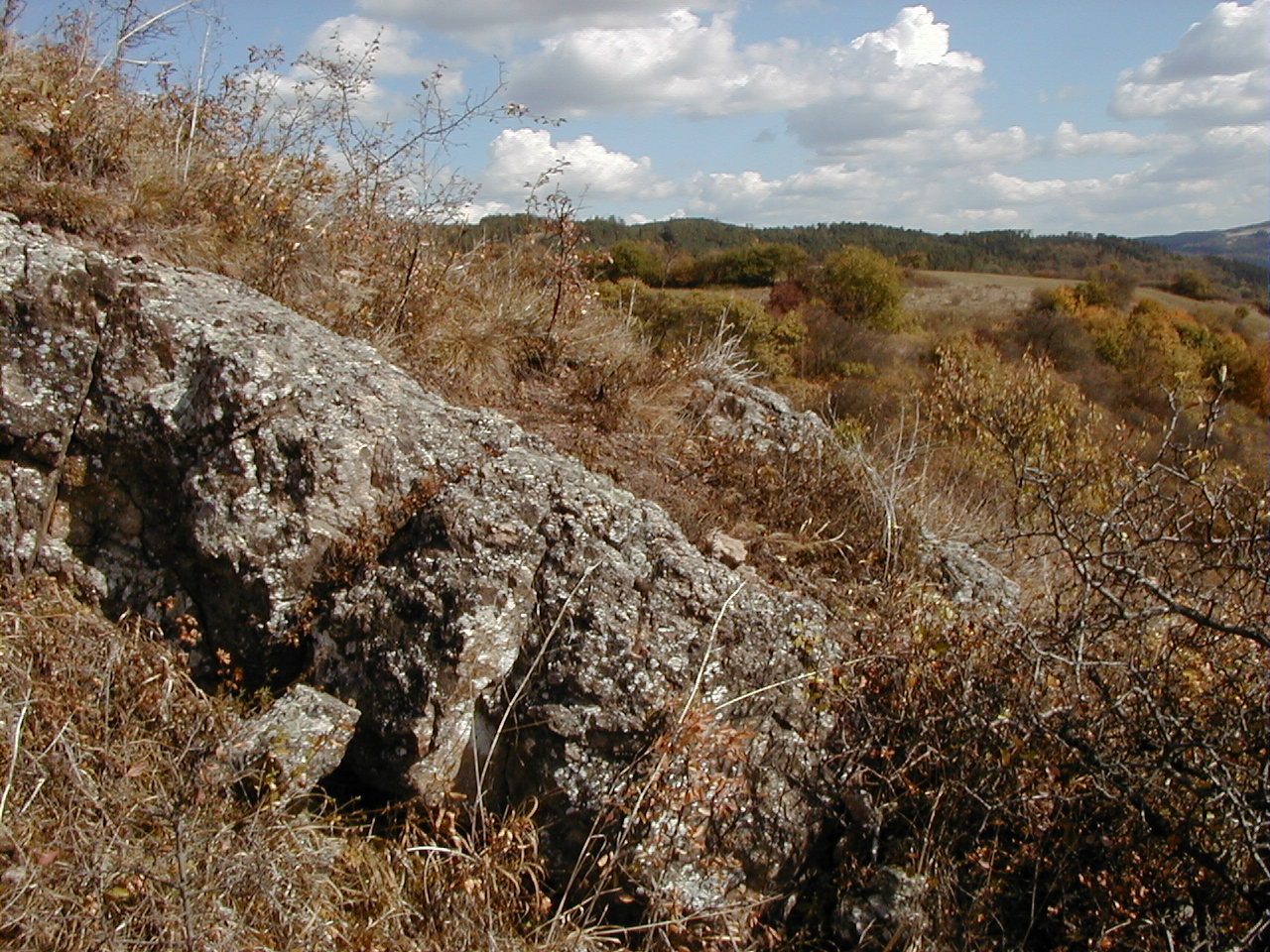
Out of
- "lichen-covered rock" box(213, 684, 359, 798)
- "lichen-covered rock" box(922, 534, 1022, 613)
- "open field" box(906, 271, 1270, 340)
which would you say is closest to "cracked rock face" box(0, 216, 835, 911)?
"lichen-covered rock" box(213, 684, 359, 798)

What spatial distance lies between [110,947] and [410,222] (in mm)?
4518

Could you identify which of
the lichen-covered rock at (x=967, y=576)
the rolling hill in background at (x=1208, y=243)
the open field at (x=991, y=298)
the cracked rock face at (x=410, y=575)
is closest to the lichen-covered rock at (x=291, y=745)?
the cracked rock face at (x=410, y=575)

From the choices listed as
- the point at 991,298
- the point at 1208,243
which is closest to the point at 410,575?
the point at 991,298

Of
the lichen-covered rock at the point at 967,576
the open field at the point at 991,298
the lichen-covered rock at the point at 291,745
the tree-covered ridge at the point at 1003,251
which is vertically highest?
the tree-covered ridge at the point at 1003,251

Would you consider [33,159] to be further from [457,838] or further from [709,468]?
Result: [457,838]

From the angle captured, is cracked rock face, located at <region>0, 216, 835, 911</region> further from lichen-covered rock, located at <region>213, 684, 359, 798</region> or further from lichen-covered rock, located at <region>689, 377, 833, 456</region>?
lichen-covered rock, located at <region>689, 377, 833, 456</region>

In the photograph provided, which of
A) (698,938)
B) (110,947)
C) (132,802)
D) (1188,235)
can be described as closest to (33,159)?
(132,802)

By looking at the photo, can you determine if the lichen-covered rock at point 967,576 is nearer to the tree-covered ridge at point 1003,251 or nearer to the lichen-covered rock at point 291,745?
the lichen-covered rock at point 291,745

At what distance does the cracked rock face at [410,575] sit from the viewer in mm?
2891

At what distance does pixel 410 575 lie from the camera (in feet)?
10.3

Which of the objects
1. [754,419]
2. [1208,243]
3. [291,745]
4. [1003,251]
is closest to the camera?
[291,745]

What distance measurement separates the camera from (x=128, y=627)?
3.22 meters

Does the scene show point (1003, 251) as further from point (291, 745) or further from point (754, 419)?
point (291, 745)

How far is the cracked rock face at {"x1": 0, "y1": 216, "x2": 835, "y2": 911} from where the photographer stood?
289 centimetres
